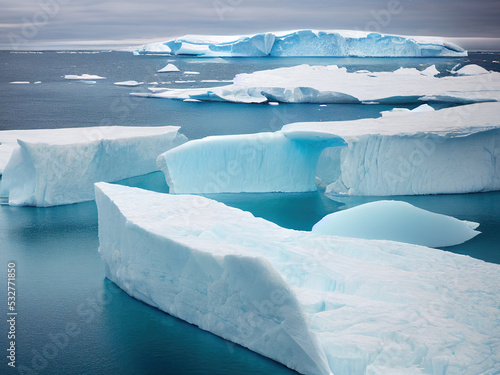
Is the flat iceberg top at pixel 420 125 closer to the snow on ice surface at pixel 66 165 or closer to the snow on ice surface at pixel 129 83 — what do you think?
the snow on ice surface at pixel 66 165

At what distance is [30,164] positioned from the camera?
8.08m

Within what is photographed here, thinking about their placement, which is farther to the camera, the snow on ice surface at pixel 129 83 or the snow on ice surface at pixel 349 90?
the snow on ice surface at pixel 129 83

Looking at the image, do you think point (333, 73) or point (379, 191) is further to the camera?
point (333, 73)

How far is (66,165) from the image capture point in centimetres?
816

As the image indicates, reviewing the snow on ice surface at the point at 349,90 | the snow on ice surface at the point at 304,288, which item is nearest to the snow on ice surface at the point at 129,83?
the snow on ice surface at the point at 349,90

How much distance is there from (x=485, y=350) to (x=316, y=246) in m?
1.75

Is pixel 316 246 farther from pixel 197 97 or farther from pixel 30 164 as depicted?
pixel 197 97

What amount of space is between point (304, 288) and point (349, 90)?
14901 mm

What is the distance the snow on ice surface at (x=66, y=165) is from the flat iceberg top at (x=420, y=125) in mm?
2653

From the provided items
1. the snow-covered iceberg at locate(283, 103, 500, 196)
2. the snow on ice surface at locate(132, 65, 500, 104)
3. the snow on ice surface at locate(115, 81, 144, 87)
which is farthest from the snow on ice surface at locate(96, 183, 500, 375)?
the snow on ice surface at locate(115, 81, 144, 87)

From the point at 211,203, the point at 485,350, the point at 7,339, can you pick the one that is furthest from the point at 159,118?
the point at 485,350

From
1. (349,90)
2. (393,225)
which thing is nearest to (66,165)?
(393,225)

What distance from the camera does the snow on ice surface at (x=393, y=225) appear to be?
20.3ft

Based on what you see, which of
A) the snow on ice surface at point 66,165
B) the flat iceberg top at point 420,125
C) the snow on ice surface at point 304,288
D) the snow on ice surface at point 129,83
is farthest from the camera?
the snow on ice surface at point 129,83
